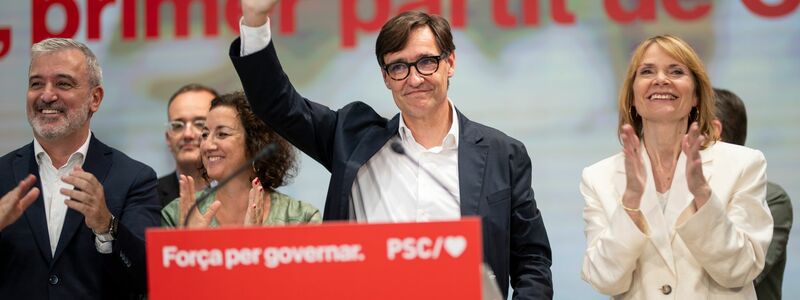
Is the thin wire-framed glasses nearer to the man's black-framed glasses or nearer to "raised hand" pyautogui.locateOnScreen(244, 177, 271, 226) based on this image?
"raised hand" pyautogui.locateOnScreen(244, 177, 271, 226)

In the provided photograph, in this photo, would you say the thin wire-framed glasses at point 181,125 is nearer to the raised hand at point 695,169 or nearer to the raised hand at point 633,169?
A: the raised hand at point 633,169

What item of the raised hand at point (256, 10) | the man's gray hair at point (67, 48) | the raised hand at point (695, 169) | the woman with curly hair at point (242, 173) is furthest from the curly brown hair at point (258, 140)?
the raised hand at point (695, 169)

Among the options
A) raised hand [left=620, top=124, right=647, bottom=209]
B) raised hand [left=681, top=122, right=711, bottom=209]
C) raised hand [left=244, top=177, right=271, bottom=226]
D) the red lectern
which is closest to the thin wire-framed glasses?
raised hand [left=244, top=177, right=271, bottom=226]

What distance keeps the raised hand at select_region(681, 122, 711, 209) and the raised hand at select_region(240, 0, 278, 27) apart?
129 cm

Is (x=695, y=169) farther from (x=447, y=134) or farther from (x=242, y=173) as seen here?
(x=242, y=173)

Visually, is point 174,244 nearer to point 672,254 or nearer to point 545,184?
point 672,254

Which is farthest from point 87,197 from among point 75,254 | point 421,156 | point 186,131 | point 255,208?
point 186,131

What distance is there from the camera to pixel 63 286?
3.28 m

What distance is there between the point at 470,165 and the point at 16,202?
1.40 metres

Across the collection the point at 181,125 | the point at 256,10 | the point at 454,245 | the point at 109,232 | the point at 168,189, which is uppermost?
the point at 256,10

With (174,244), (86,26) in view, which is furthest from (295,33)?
(174,244)

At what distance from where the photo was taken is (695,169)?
3.04 metres

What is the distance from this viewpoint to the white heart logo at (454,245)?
7.09 feet

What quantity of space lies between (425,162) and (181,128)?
6.56 feet
